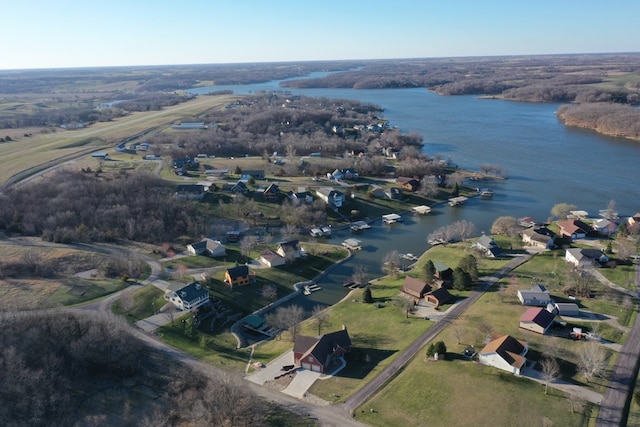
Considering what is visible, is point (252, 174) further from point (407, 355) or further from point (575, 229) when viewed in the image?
point (407, 355)

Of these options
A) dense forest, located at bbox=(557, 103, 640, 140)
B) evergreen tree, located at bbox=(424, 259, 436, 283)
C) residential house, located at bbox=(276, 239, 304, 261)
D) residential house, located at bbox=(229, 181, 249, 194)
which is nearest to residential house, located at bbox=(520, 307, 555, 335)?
evergreen tree, located at bbox=(424, 259, 436, 283)

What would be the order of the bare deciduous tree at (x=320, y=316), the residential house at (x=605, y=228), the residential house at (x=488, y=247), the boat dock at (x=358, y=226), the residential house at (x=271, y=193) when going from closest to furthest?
the bare deciduous tree at (x=320, y=316), the residential house at (x=488, y=247), the residential house at (x=605, y=228), the boat dock at (x=358, y=226), the residential house at (x=271, y=193)

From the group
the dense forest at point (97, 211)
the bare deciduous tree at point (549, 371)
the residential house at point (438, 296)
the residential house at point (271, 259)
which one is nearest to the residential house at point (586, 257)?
the residential house at point (438, 296)

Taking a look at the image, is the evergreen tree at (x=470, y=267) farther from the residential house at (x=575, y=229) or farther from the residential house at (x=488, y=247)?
the residential house at (x=575, y=229)

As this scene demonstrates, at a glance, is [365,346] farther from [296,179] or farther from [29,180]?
[29,180]

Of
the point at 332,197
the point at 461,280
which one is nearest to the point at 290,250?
the point at 332,197

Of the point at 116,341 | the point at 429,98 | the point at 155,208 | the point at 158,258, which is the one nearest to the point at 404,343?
the point at 116,341
